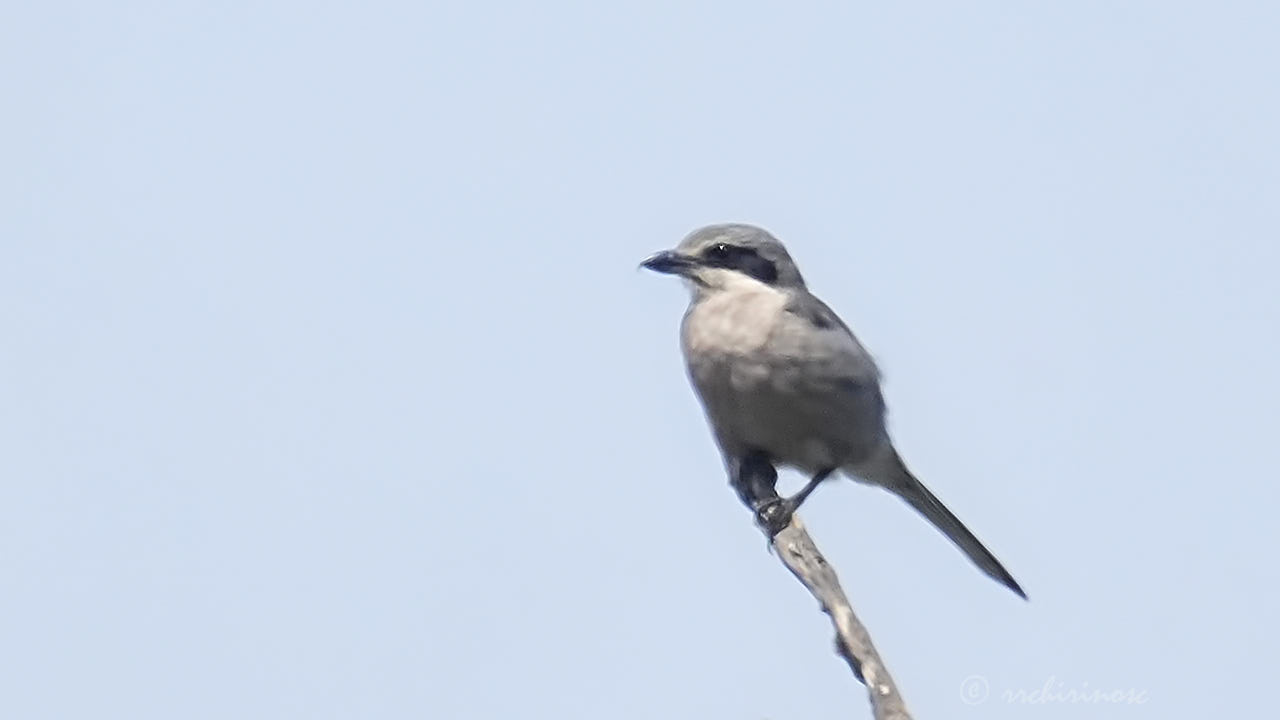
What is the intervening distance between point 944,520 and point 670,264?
2.01m

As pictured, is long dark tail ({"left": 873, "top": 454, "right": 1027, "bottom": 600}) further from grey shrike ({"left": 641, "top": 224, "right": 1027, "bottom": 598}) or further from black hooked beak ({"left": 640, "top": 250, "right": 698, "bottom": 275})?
black hooked beak ({"left": 640, "top": 250, "right": 698, "bottom": 275})

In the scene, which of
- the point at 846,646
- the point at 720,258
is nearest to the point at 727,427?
the point at 720,258

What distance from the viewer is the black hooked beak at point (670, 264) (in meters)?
9.04

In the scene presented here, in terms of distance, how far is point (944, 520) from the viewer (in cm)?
943

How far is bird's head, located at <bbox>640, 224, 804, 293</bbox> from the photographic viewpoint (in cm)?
902

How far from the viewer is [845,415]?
331 inches

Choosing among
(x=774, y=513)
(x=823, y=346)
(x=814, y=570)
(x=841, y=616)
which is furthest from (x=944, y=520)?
(x=841, y=616)

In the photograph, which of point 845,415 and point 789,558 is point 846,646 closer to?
point 789,558

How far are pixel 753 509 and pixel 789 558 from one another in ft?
3.53

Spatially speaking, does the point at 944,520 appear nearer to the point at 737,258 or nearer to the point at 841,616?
the point at 737,258

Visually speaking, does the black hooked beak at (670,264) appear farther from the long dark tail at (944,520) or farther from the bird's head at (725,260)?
the long dark tail at (944,520)

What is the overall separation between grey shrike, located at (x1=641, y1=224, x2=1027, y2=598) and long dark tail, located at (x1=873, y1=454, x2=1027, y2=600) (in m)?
0.01

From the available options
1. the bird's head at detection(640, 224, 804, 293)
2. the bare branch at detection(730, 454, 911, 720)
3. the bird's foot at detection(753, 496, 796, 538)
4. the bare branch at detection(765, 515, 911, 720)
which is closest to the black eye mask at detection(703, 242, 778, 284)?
the bird's head at detection(640, 224, 804, 293)

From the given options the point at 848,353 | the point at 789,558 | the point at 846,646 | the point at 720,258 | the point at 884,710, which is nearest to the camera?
the point at 884,710
